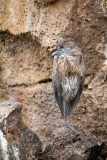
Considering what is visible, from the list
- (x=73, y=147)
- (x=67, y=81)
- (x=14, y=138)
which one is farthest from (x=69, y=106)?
(x=14, y=138)

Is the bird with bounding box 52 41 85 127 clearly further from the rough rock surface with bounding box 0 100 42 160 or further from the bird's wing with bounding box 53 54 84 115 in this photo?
the rough rock surface with bounding box 0 100 42 160

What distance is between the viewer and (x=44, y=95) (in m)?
7.07

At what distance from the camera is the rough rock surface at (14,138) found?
18.9ft

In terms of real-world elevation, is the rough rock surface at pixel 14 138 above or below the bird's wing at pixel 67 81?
below

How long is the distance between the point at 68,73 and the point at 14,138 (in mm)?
1106

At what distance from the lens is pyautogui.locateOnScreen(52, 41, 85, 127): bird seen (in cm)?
645

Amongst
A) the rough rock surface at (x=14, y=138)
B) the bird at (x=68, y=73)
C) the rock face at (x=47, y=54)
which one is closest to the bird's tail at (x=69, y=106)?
the bird at (x=68, y=73)

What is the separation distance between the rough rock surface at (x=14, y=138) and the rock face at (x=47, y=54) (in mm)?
1095

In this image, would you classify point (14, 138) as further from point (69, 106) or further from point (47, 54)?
point (47, 54)

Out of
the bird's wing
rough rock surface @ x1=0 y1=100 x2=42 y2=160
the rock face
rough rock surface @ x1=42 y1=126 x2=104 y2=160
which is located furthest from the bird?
rough rock surface @ x1=0 y1=100 x2=42 y2=160

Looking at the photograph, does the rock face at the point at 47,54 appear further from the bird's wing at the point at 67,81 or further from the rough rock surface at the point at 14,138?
the rough rock surface at the point at 14,138

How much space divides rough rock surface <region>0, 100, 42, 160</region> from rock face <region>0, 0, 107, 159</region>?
3.59ft

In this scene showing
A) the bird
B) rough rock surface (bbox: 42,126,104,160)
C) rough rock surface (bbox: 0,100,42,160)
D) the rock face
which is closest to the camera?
rough rock surface (bbox: 0,100,42,160)

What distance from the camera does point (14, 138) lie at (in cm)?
586
